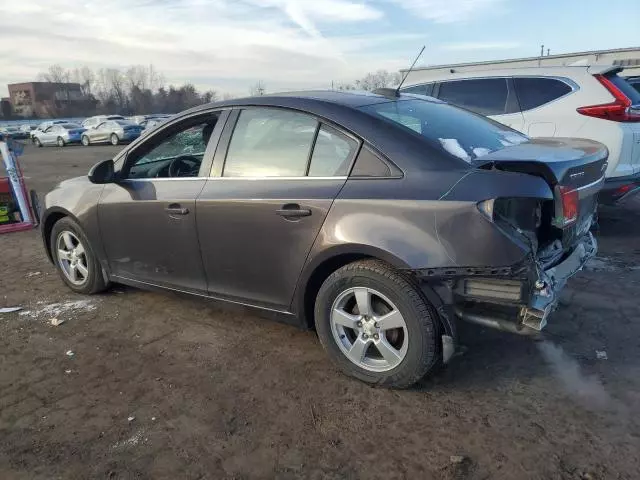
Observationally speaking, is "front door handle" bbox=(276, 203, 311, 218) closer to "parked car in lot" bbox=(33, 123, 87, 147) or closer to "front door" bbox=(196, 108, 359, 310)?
"front door" bbox=(196, 108, 359, 310)

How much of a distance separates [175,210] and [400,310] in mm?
1777

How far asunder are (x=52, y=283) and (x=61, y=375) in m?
2.14

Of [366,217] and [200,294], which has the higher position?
[366,217]

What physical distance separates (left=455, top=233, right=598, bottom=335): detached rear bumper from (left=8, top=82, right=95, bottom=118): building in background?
8793 centimetres

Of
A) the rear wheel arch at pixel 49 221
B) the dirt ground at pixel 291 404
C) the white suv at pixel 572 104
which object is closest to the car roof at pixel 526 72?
the white suv at pixel 572 104

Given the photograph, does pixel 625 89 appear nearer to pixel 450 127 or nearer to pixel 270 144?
pixel 450 127

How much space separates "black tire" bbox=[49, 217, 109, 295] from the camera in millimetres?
4559

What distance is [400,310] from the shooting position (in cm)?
287

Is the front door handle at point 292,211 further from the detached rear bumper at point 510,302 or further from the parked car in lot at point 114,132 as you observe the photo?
the parked car in lot at point 114,132

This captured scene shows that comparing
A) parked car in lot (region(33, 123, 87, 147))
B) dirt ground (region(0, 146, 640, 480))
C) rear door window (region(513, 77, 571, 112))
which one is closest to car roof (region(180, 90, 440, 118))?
dirt ground (region(0, 146, 640, 480))

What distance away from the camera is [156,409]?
9.75 ft

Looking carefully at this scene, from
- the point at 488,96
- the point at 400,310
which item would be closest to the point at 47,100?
the point at 488,96

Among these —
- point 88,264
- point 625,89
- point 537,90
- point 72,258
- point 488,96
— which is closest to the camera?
point 88,264

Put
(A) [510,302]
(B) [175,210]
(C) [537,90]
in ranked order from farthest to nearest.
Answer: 1. (C) [537,90]
2. (B) [175,210]
3. (A) [510,302]
